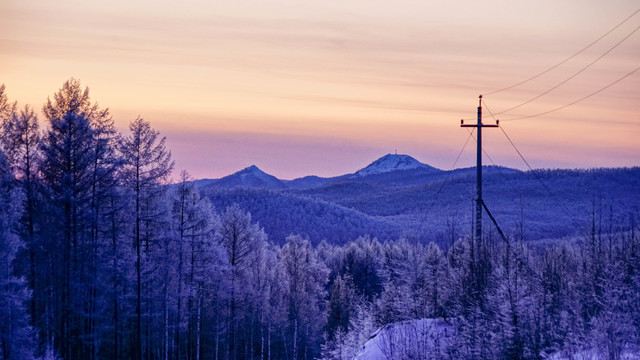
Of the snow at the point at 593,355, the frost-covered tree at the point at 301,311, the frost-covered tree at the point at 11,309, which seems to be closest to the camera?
the snow at the point at 593,355

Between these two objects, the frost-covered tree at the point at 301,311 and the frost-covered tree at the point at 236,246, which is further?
the frost-covered tree at the point at 301,311

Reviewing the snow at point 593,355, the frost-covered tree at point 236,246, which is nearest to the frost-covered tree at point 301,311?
the frost-covered tree at point 236,246

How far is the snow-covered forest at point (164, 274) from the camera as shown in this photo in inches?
527

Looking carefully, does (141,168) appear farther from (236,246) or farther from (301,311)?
(301,311)

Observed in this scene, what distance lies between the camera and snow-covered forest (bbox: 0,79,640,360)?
13391 mm

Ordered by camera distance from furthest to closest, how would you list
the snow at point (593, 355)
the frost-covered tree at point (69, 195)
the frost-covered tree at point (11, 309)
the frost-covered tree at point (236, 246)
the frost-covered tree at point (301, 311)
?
the frost-covered tree at point (301, 311), the frost-covered tree at point (236, 246), the frost-covered tree at point (69, 195), the frost-covered tree at point (11, 309), the snow at point (593, 355)

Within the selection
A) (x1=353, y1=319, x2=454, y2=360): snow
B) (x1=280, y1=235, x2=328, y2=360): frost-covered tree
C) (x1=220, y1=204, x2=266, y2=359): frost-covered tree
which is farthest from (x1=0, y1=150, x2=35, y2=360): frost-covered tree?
(x1=280, y1=235, x2=328, y2=360): frost-covered tree

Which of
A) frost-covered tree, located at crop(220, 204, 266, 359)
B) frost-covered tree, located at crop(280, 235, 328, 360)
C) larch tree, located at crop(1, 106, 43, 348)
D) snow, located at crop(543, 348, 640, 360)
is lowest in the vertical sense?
frost-covered tree, located at crop(280, 235, 328, 360)

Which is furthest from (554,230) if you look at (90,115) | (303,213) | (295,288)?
(90,115)

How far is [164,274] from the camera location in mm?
33406

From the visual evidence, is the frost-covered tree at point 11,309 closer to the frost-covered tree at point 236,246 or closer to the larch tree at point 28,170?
the larch tree at point 28,170

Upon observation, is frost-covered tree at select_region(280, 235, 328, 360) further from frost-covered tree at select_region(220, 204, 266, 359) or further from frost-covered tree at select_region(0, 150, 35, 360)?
frost-covered tree at select_region(0, 150, 35, 360)

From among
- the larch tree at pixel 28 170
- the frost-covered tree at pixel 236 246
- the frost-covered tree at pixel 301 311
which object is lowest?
the frost-covered tree at pixel 301 311

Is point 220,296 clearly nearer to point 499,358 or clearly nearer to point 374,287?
point 499,358
